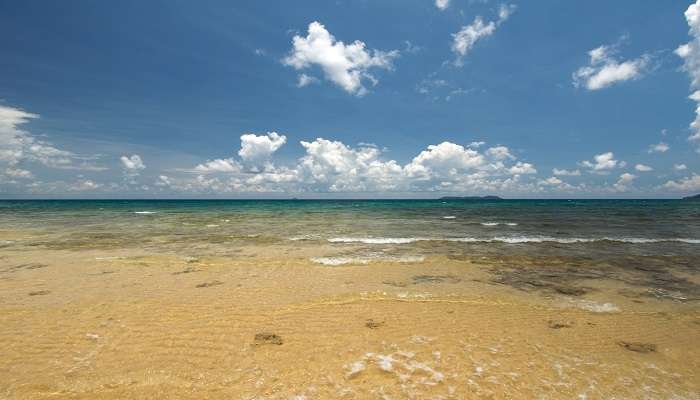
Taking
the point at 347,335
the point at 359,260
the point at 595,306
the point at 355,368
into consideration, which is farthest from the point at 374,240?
the point at 355,368

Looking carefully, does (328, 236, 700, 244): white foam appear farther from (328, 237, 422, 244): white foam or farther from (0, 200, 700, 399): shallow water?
(0, 200, 700, 399): shallow water

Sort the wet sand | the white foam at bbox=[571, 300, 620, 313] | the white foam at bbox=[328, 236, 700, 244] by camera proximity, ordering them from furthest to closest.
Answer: the white foam at bbox=[328, 236, 700, 244] < the white foam at bbox=[571, 300, 620, 313] < the wet sand

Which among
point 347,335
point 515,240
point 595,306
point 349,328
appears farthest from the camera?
point 515,240

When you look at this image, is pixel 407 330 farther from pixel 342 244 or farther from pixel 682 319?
pixel 342 244

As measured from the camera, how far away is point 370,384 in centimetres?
624

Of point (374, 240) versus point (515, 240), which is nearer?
point (515, 240)

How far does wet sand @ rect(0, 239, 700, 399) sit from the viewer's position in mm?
6266

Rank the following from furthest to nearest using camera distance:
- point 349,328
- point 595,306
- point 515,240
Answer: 1. point 515,240
2. point 595,306
3. point 349,328

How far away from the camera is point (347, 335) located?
8414 millimetres

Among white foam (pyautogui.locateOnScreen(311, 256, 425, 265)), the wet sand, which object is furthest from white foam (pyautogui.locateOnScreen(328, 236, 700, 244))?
the wet sand

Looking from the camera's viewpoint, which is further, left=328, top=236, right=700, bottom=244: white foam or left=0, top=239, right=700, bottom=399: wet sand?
left=328, top=236, right=700, bottom=244: white foam

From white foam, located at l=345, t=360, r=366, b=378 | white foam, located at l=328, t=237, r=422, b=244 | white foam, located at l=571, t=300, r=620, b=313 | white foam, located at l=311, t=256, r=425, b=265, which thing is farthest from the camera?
white foam, located at l=328, t=237, r=422, b=244

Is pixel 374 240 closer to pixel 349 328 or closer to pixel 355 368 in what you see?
pixel 349 328

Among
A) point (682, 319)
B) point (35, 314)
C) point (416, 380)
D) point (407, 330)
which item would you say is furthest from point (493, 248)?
point (35, 314)
